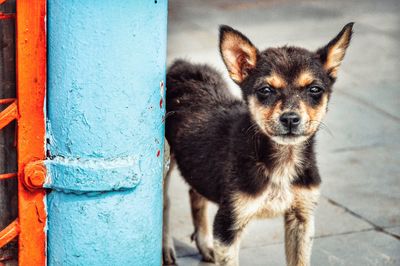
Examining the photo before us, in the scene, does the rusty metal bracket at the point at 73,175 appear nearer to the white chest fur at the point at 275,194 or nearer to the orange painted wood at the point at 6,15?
the orange painted wood at the point at 6,15

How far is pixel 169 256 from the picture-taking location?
5.43 metres

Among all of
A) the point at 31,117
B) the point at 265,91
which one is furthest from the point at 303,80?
the point at 31,117

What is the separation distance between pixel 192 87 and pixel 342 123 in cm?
276

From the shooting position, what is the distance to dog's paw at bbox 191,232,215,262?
546 cm

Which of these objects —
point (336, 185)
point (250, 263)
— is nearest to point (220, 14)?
point (336, 185)

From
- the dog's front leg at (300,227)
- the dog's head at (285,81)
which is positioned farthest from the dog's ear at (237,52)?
the dog's front leg at (300,227)

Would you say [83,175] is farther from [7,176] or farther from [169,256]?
[169,256]

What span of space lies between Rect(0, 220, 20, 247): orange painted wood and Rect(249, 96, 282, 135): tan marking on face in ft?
4.89

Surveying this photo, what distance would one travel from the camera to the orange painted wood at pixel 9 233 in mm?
3869

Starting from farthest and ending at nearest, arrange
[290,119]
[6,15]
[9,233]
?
1. [290,119]
2. [9,233]
3. [6,15]

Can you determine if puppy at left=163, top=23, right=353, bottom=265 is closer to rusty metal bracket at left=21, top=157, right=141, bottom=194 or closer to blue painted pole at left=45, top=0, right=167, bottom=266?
blue painted pole at left=45, top=0, right=167, bottom=266

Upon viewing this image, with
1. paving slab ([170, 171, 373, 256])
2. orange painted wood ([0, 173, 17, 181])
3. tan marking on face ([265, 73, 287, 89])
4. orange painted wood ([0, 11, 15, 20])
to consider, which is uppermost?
orange painted wood ([0, 11, 15, 20])

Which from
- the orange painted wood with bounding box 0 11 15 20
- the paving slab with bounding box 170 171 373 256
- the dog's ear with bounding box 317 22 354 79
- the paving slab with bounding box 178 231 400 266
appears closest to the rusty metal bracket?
the orange painted wood with bounding box 0 11 15 20

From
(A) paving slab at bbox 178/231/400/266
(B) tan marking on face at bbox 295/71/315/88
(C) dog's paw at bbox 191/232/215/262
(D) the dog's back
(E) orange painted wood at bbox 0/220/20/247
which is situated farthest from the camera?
(C) dog's paw at bbox 191/232/215/262
